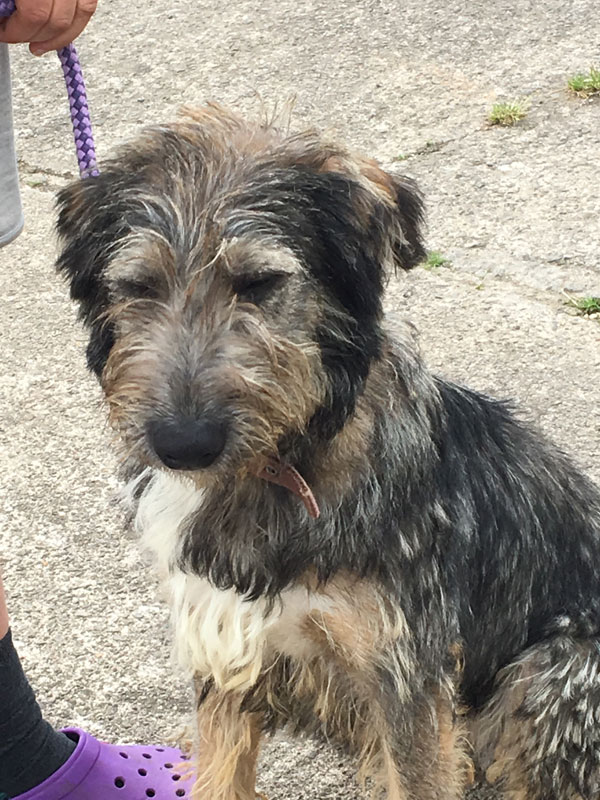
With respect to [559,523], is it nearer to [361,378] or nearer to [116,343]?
[361,378]

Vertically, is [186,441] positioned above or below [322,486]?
above

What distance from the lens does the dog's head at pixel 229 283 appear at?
207 centimetres

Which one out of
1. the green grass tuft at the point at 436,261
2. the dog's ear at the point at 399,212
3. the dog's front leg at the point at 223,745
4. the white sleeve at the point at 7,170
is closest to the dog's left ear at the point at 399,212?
the dog's ear at the point at 399,212

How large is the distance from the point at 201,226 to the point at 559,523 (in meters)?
1.26

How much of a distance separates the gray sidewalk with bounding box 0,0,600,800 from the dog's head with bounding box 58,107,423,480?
0.50 metres

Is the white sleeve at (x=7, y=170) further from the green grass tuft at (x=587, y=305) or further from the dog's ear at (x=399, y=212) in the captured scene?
the green grass tuft at (x=587, y=305)

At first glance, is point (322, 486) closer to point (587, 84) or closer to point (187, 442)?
point (187, 442)

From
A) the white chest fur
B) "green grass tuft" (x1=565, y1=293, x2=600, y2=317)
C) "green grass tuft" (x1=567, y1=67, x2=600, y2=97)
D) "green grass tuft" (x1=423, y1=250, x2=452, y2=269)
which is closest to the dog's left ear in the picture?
the white chest fur

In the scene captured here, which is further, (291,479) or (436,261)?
(436,261)

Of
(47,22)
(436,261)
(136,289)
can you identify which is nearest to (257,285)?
(136,289)

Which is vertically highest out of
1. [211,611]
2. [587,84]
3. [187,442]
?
[187,442]

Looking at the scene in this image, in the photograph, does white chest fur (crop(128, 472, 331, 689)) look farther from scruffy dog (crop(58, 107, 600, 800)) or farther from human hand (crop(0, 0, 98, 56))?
human hand (crop(0, 0, 98, 56))

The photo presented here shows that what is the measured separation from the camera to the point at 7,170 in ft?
8.34

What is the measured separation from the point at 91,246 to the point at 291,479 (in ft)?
2.14
